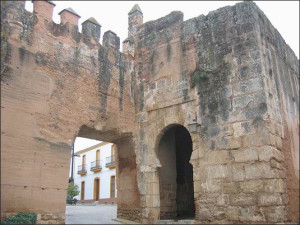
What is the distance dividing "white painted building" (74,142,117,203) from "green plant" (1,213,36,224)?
64.2 feet

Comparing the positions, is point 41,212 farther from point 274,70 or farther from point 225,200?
point 274,70

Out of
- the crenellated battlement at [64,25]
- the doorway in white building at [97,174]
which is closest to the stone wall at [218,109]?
the crenellated battlement at [64,25]

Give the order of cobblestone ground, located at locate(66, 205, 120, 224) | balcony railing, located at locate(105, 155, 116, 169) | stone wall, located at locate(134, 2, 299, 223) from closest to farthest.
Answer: stone wall, located at locate(134, 2, 299, 223) → cobblestone ground, located at locate(66, 205, 120, 224) → balcony railing, located at locate(105, 155, 116, 169)

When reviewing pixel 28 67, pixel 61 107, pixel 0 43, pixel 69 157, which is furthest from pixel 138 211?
pixel 0 43

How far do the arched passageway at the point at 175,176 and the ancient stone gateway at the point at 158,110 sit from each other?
0.18 feet

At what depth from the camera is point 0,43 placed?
7.43 m

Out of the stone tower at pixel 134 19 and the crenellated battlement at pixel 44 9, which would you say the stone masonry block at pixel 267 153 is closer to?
the stone tower at pixel 134 19

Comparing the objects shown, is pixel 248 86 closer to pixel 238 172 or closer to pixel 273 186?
pixel 238 172

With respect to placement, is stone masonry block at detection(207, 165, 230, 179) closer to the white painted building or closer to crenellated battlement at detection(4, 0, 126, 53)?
crenellated battlement at detection(4, 0, 126, 53)

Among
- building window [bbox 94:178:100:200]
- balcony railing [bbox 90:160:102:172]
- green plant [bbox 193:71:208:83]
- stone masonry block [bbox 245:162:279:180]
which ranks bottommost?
stone masonry block [bbox 245:162:279:180]

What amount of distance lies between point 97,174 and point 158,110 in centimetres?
2157

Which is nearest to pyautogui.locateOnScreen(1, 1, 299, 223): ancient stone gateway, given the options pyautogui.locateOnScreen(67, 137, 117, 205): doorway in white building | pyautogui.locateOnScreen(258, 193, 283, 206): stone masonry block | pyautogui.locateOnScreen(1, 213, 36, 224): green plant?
pyautogui.locateOnScreen(258, 193, 283, 206): stone masonry block

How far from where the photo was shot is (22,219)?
6781 millimetres

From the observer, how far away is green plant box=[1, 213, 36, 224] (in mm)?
6648
